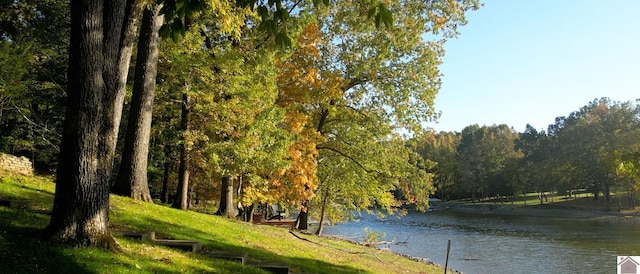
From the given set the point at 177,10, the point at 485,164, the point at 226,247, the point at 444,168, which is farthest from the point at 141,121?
the point at 485,164

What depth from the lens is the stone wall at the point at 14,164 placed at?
46.6 ft

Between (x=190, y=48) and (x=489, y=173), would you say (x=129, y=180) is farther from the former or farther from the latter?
(x=489, y=173)

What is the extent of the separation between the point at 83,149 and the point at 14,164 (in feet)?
32.2

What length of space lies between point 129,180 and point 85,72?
7179mm

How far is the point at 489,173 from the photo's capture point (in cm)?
8825

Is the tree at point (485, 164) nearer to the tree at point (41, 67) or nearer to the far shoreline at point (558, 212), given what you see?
the far shoreline at point (558, 212)

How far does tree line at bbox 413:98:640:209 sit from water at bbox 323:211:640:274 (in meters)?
11.7

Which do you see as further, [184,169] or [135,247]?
[184,169]

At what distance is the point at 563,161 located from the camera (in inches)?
2916

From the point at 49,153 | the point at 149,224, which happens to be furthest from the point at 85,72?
the point at 49,153

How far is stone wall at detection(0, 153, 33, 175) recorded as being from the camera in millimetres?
14207

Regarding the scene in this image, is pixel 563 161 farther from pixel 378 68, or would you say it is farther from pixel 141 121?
pixel 141 121

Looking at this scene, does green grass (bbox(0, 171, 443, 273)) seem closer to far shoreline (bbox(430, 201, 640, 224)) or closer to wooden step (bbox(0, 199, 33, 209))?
wooden step (bbox(0, 199, 33, 209))

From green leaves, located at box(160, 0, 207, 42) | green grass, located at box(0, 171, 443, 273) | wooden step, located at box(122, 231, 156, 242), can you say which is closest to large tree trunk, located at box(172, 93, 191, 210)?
green grass, located at box(0, 171, 443, 273)
